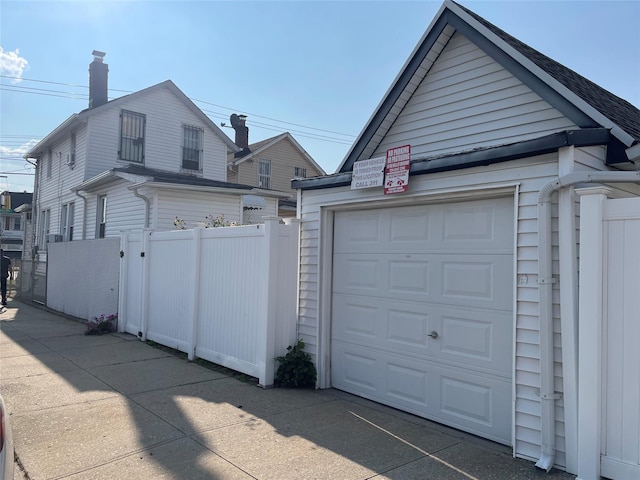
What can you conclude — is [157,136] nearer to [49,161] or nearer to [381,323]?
[49,161]

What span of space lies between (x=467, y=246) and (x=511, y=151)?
1.03 m

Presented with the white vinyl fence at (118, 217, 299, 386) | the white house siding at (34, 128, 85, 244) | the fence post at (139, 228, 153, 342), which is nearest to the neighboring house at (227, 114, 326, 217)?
the white house siding at (34, 128, 85, 244)

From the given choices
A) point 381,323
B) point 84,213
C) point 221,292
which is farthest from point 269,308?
point 84,213

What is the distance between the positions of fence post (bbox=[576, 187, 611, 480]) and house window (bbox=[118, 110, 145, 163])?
1621 cm

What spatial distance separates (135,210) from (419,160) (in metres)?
10.7

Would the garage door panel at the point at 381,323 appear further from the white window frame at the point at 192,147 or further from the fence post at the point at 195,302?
the white window frame at the point at 192,147

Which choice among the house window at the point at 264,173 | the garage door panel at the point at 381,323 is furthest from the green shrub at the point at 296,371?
the house window at the point at 264,173

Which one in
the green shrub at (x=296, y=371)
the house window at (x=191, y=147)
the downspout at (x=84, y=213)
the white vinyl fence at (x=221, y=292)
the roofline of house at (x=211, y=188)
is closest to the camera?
the green shrub at (x=296, y=371)

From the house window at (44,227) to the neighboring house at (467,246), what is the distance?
18.4 meters

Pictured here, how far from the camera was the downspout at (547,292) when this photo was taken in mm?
3756

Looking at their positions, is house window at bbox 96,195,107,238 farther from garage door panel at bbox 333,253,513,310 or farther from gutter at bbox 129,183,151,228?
garage door panel at bbox 333,253,513,310

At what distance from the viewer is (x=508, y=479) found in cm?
365

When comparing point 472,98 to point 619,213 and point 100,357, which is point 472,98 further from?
point 100,357

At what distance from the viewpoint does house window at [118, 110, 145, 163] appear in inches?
669
